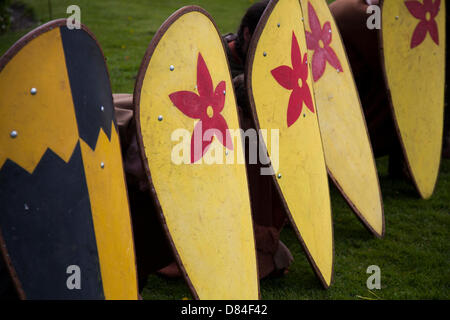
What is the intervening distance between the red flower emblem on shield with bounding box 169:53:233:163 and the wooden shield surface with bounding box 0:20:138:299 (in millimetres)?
339

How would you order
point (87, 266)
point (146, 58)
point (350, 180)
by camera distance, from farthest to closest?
point (350, 180) → point (146, 58) → point (87, 266)

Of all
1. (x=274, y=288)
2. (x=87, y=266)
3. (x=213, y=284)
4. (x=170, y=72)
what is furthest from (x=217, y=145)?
(x=274, y=288)

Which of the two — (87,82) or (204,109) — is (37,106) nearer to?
(87,82)

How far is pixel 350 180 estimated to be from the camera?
277cm

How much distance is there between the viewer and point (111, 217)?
5.07 feet

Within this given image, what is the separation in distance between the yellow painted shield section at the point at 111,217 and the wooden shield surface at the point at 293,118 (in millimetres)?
747

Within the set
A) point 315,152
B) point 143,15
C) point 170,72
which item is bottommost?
point 315,152

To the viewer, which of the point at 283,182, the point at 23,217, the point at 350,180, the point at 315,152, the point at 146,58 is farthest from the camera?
the point at 350,180

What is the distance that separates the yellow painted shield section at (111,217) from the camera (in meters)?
1.48

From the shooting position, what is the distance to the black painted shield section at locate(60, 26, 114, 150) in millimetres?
1432

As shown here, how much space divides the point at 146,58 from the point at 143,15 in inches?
193

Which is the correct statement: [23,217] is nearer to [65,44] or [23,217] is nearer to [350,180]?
[65,44]

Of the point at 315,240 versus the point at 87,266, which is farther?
the point at 315,240

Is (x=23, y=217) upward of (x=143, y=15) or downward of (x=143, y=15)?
downward
